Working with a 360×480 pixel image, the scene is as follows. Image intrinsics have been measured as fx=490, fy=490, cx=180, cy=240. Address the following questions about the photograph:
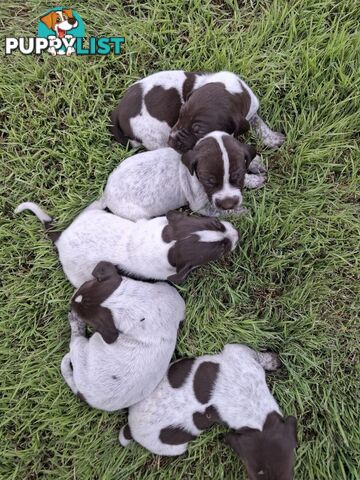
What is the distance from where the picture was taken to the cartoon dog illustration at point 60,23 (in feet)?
17.5

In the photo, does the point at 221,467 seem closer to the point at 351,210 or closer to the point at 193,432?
the point at 193,432

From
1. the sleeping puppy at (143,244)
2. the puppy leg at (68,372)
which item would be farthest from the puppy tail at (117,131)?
the puppy leg at (68,372)

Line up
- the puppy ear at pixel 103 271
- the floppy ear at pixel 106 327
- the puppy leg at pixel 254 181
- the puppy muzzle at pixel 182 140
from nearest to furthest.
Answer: the floppy ear at pixel 106 327
the puppy ear at pixel 103 271
the puppy muzzle at pixel 182 140
the puppy leg at pixel 254 181

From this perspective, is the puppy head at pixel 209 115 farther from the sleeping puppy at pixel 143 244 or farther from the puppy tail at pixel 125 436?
the puppy tail at pixel 125 436

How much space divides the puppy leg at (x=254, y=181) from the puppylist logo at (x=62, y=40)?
6.43 ft

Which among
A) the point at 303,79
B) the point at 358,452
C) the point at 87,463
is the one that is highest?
the point at 303,79

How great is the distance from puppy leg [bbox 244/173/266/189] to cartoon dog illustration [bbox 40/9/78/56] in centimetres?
236

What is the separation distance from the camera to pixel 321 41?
504 centimetres

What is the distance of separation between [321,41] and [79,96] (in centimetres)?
257

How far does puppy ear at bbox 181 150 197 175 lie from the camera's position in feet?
14.3

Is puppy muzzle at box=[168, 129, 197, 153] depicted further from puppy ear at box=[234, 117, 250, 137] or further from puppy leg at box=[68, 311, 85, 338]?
puppy leg at box=[68, 311, 85, 338]

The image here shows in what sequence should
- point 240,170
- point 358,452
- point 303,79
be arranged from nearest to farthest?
point 240,170 < point 358,452 < point 303,79

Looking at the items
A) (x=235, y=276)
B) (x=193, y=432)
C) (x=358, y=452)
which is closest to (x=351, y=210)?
(x=235, y=276)

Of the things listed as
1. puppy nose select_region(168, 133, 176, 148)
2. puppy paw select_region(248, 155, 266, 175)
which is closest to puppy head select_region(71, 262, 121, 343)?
puppy nose select_region(168, 133, 176, 148)
